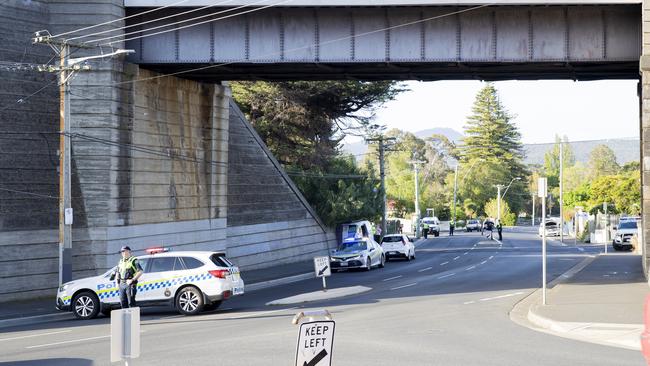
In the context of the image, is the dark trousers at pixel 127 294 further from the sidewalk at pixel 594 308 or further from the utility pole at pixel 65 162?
the sidewalk at pixel 594 308

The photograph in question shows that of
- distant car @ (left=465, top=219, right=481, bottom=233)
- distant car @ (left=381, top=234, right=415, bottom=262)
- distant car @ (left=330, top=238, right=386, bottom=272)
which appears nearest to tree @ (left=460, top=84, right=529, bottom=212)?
distant car @ (left=465, top=219, right=481, bottom=233)

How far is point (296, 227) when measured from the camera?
159 feet

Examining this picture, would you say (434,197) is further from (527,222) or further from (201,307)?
(201,307)

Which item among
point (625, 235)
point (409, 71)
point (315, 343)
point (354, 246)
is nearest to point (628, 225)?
point (625, 235)

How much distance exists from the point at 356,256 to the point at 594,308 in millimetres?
20355

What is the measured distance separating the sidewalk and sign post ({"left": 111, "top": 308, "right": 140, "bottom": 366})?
356 inches

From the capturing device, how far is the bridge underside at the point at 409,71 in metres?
31.7

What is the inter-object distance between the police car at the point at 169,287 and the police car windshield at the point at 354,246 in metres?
18.3

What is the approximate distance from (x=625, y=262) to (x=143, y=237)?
67.6ft

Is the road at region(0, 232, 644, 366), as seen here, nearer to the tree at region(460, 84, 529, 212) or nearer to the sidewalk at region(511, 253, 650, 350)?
the sidewalk at region(511, 253, 650, 350)

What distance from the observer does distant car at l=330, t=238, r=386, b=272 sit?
40719 mm

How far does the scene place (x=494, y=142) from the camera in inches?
5945

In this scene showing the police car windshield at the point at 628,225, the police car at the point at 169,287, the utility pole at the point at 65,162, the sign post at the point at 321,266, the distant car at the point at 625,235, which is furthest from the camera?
the police car windshield at the point at 628,225

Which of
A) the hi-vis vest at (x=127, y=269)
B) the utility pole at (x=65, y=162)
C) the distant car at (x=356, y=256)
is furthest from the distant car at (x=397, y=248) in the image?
the hi-vis vest at (x=127, y=269)
